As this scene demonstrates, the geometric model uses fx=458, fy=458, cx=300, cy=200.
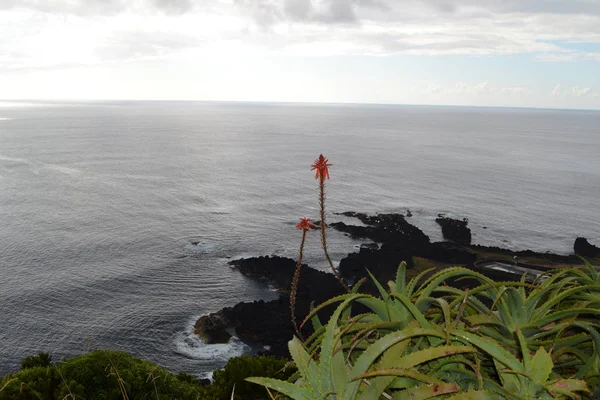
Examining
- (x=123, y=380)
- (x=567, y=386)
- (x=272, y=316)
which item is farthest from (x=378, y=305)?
(x=272, y=316)

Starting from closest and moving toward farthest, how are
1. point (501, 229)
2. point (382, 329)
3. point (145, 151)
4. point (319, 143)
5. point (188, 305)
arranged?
1. point (382, 329)
2. point (188, 305)
3. point (501, 229)
4. point (145, 151)
5. point (319, 143)

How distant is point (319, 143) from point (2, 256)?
134733mm

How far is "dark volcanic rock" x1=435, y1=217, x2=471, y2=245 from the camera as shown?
64.1 metres

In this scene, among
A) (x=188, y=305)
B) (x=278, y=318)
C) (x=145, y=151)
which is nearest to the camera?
(x=278, y=318)

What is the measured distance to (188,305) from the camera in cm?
4597

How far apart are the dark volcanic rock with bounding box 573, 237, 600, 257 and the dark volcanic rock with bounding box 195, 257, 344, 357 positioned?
3545 cm

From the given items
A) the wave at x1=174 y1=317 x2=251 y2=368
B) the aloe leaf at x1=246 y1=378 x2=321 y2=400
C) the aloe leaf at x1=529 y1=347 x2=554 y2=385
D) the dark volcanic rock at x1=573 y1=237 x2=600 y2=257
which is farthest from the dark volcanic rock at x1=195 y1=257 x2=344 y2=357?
the aloe leaf at x1=529 y1=347 x2=554 y2=385

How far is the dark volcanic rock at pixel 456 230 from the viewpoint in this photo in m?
64.1

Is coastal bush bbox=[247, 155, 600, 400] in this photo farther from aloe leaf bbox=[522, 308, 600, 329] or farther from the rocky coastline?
the rocky coastline

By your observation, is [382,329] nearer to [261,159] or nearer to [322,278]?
[322,278]

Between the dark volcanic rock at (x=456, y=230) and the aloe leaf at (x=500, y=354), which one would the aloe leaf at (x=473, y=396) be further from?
Answer: the dark volcanic rock at (x=456, y=230)

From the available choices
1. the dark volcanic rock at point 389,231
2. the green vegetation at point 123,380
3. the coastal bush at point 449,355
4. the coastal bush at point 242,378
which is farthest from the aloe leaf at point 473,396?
the dark volcanic rock at point 389,231

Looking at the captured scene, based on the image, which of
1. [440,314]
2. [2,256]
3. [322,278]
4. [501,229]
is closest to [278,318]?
[322,278]

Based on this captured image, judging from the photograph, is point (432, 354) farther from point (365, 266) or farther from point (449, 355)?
point (365, 266)
